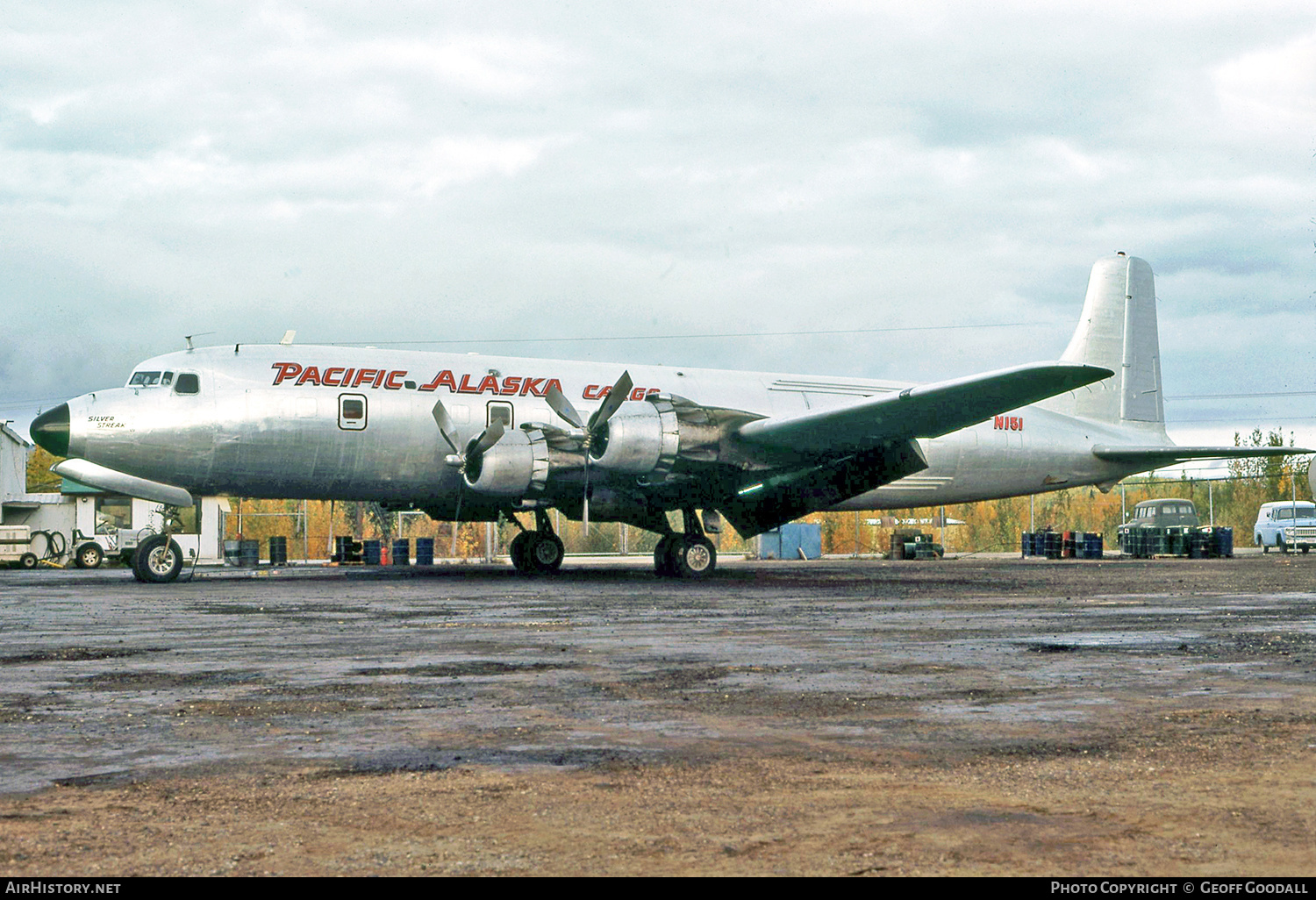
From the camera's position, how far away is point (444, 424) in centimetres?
2392

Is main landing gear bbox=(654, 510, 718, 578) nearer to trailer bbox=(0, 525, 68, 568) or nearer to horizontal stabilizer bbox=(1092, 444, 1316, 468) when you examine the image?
horizontal stabilizer bbox=(1092, 444, 1316, 468)

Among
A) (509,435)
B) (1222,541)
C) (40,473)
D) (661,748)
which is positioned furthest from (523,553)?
(40,473)

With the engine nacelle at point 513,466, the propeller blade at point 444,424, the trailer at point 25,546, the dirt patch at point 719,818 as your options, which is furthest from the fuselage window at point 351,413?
the trailer at point 25,546

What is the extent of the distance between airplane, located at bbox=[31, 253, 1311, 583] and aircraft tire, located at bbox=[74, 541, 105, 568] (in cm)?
1407

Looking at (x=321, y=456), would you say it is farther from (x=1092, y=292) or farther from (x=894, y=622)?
(x=1092, y=292)

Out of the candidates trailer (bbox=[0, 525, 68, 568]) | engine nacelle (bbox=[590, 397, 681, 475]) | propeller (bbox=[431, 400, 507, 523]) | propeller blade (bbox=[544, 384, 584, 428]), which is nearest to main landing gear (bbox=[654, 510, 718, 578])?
engine nacelle (bbox=[590, 397, 681, 475])

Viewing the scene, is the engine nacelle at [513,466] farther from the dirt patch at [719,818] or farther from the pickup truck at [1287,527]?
the pickup truck at [1287,527]

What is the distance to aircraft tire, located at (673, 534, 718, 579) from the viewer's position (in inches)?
989

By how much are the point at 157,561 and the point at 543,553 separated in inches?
337

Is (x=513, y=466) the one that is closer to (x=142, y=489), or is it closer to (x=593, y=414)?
(x=593, y=414)

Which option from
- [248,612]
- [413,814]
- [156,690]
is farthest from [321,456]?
[413,814]

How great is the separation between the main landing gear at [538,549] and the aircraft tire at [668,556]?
11.0 ft

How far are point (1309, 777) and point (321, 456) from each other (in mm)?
20771

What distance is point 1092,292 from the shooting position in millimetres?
34344
